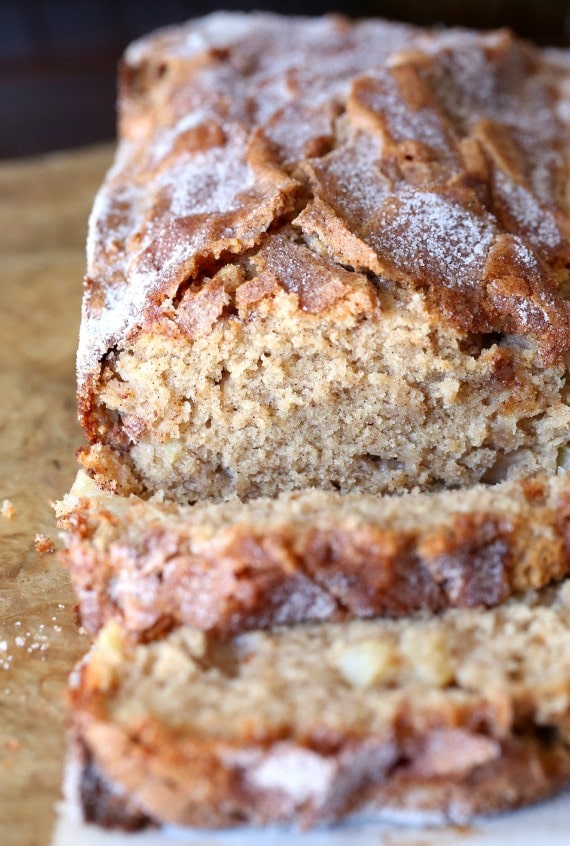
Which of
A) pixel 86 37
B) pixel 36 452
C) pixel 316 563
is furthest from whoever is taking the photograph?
pixel 86 37

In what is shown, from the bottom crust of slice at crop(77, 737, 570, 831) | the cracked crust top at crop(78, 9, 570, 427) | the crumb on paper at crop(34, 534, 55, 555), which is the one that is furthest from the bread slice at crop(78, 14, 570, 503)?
the bottom crust of slice at crop(77, 737, 570, 831)

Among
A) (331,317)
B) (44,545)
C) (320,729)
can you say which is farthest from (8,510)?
(320,729)

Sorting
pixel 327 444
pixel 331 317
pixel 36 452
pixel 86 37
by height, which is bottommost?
pixel 36 452

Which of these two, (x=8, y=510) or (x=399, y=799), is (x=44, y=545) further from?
(x=399, y=799)

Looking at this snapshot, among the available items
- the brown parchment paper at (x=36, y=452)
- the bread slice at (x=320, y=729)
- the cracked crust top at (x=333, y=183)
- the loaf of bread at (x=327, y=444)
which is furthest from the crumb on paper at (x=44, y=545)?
the bread slice at (x=320, y=729)

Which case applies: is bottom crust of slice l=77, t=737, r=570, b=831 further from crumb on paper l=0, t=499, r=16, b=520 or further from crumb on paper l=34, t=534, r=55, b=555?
crumb on paper l=0, t=499, r=16, b=520

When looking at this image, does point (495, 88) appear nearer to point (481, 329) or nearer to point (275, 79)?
point (275, 79)

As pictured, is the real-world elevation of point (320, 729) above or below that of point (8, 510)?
above
